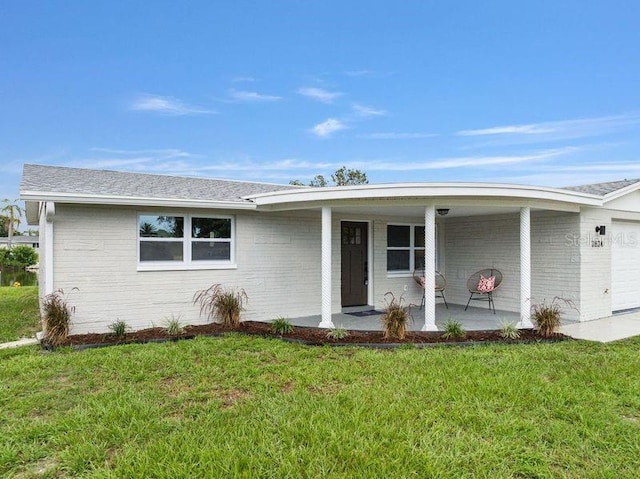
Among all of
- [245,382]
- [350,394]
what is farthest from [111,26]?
[350,394]

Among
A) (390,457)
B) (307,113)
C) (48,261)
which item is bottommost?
(390,457)

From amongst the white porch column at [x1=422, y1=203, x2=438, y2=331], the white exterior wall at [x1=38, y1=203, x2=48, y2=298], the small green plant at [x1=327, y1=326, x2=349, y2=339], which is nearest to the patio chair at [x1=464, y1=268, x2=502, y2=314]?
the white porch column at [x1=422, y1=203, x2=438, y2=331]

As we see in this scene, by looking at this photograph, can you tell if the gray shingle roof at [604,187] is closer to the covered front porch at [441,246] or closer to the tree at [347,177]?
the covered front porch at [441,246]

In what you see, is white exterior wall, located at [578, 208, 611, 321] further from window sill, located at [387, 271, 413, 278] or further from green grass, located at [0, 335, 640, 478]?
window sill, located at [387, 271, 413, 278]

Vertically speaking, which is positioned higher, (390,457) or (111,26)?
(111,26)

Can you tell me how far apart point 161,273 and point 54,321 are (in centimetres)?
192

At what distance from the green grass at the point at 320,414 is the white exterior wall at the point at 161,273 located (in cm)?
153

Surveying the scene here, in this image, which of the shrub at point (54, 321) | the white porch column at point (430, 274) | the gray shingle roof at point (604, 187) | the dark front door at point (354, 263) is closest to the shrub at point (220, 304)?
the shrub at point (54, 321)

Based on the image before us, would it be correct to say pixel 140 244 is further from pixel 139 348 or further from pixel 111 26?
pixel 111 26

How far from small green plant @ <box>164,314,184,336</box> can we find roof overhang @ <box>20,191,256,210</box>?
2.15 meters

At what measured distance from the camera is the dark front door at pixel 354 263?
10.5 m

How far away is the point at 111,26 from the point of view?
12.9 m

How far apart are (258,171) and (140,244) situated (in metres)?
19.2

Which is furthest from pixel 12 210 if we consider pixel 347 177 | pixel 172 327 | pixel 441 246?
pixel 441 246
